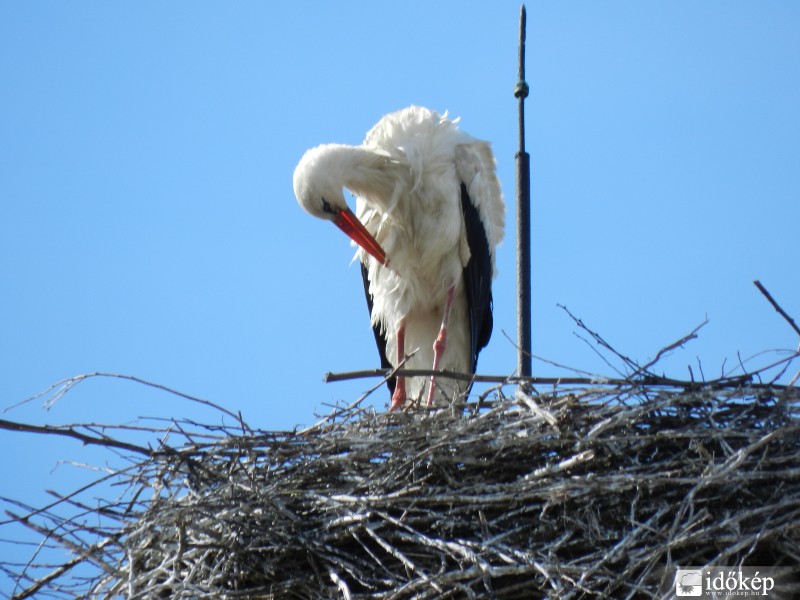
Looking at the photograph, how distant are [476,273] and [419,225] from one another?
0.39 m

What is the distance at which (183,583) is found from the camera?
396 cm

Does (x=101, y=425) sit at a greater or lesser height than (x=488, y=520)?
greater

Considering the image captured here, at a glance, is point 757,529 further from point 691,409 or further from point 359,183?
point 359,183

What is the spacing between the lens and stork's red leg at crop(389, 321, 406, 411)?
20.4ft

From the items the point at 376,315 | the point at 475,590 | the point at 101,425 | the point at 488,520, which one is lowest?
the point at 475,590

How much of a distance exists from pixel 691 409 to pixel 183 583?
164 cm

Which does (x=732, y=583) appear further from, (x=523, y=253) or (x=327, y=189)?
(x=327, y=189)

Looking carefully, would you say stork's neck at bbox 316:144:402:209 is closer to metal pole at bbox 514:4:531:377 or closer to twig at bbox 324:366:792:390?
metal pole at bbox 514:4:531:377

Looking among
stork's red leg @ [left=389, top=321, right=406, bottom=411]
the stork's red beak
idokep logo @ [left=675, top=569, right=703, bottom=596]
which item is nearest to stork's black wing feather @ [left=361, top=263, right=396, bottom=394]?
stork's red leg @ [left=389, top=321, right=406, bottom=411]

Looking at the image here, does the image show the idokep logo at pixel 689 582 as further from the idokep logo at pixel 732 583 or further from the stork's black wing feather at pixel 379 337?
the stork's black wing feather at pixel 379 337

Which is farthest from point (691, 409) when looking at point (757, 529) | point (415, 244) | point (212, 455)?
point (415, 244)

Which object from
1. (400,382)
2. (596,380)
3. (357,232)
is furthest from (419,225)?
(596,380)

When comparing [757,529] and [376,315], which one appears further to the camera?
[376,315]

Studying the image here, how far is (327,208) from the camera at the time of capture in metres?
6.20
